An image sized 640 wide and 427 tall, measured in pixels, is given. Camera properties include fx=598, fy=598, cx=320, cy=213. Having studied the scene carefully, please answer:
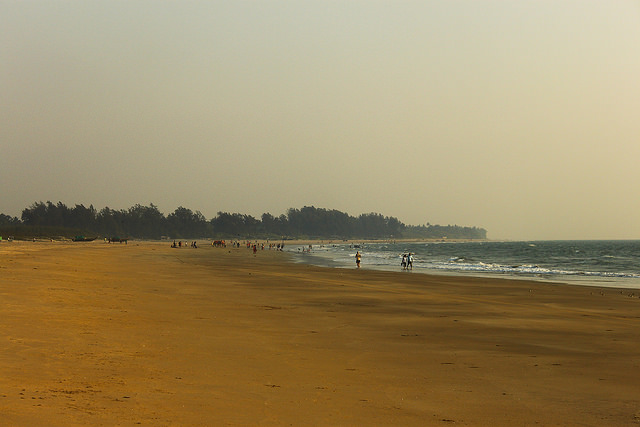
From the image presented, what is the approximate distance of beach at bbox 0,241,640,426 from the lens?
7.82 metres

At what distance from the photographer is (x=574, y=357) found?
41.4 feet

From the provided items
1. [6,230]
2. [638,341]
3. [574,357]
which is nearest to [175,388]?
[574,357]

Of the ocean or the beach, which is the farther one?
the ocean

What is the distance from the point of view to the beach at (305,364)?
7.82 meters

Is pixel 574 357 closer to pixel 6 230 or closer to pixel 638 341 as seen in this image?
pixel 638 341

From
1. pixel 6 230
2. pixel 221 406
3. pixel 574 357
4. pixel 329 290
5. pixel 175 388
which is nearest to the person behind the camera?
pixel 221 406

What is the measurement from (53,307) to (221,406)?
1094 centimetres

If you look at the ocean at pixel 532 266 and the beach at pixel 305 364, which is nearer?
the beach at pixel 305 364

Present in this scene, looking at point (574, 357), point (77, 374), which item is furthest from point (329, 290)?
point (77, 374)

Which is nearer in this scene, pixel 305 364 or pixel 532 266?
pixel 305 364

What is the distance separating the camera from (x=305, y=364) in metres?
11.2

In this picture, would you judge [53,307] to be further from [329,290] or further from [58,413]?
[329,290]

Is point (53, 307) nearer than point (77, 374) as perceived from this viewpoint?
No

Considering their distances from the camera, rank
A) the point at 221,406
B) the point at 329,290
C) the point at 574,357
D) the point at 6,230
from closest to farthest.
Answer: the point at 221,406, the point at 574,357, the point at 329,290, the point at 6,230
